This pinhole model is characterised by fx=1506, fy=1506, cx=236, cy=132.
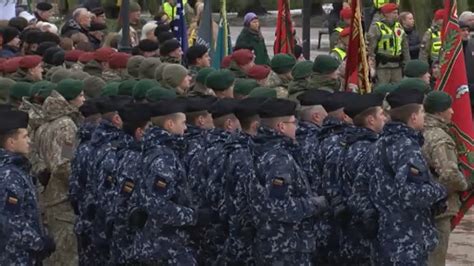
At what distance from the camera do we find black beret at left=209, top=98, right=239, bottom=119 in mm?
11164

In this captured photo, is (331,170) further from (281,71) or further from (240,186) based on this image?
(281,71)

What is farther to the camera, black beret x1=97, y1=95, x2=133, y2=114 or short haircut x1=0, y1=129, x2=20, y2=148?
black beret x1=97, y1=95, x2=133, y2=114

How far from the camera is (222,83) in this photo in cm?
1257

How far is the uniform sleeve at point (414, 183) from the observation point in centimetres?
1037

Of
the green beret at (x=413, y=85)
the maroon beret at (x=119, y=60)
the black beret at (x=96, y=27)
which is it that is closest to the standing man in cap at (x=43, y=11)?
the black beret at (x=96, y=27)

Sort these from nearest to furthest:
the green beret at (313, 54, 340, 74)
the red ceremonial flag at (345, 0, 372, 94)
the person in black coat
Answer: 1. the green beret at (313, 54, 340, 74)
2. the red ceremonial flag at (345, 0, 372, 94)
3. the person in black coat

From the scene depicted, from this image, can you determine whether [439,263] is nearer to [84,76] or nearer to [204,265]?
[204,265]

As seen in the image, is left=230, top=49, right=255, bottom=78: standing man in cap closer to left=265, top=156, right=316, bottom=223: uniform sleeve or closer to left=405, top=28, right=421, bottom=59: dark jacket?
left=265, top=156, right=316, bottom=223: uniform sleeve

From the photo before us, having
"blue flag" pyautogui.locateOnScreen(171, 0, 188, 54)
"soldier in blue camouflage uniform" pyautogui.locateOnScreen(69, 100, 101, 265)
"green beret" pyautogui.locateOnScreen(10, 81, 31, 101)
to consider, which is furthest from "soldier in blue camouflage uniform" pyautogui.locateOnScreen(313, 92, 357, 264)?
"blue flag" pyautogui.locateOnScreen(171, 0, 188, 54)

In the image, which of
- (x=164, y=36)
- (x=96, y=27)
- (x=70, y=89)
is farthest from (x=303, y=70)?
(x=96, y=27)

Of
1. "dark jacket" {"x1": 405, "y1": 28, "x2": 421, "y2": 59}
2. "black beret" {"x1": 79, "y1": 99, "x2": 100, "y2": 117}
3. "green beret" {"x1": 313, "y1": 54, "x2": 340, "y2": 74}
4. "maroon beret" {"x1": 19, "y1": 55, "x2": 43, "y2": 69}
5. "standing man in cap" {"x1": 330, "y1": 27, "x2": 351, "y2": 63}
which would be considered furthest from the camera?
"dark jacket" {"x1": 405, "y1": 28, "x2": 421, "y2": 59}

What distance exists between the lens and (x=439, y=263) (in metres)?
12.4

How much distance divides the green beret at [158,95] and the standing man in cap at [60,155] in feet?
4.36

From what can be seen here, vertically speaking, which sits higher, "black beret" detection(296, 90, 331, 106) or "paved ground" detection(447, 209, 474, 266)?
"black beret" detection(296, 90, 331, 106)
